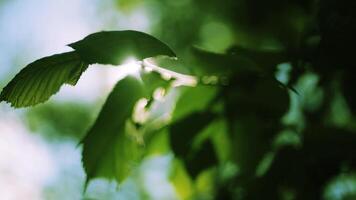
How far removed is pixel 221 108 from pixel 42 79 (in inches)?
13.6

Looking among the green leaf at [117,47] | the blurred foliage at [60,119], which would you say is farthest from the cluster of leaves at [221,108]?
the blurred foliage at [60,119]

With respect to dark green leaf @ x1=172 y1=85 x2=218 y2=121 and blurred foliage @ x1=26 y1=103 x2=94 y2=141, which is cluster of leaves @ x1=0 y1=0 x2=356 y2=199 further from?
blurred foliage @ x1=26 y1=103 x2=94 y2=141

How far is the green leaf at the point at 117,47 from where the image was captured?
562 millimetres

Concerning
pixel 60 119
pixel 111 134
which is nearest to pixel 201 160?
pixel 111 134

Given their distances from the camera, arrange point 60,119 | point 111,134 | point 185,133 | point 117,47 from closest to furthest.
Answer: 1. point 117,47
2. point 111,134
3. point 185,133
4. point 60,119

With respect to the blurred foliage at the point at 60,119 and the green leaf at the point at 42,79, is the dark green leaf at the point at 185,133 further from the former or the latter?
the blurred foliage at the point at 60,119

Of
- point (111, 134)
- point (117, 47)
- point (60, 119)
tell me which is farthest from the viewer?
point (60, 119)

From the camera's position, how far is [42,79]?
613 mm

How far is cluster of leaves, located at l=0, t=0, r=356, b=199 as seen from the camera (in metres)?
0.61

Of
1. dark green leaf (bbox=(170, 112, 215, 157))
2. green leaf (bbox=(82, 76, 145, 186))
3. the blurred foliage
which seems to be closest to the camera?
green leaf (bbox=(82, 76, 145, 186))

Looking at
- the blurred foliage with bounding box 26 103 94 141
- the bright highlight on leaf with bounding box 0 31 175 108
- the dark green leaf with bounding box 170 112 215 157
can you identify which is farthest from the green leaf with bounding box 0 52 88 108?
the blurred foliage with bounding box 26 103 94 141

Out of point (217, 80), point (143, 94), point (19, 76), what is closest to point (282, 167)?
point (217, 80)

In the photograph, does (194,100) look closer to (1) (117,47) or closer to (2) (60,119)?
(1) (117,47)

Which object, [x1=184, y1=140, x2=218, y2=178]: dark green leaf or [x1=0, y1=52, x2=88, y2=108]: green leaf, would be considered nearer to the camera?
[x1=0, y1=52, x2=88, y2=108]: green leaf
